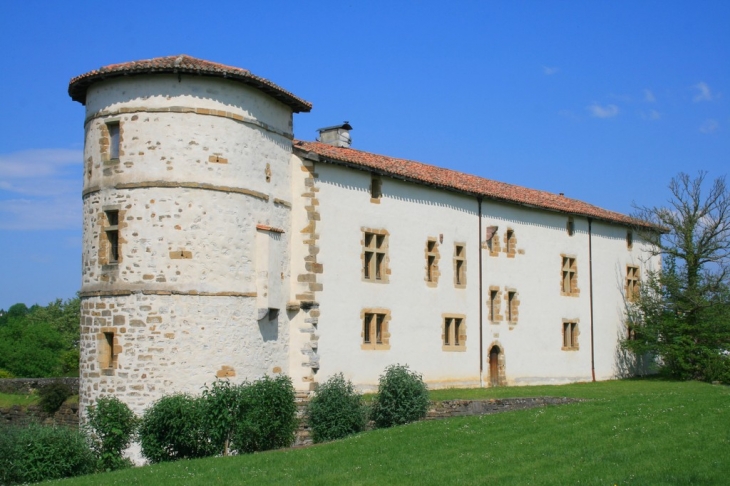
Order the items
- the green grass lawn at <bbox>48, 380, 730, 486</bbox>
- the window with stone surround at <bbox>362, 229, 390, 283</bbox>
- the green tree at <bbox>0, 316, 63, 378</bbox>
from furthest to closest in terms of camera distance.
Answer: the green tree at <bbox>0, 316, 63, 378</bbox>, the window with stone surround at <bbox>362, 229, 390, 283</bbox>, the green grass lawn at <bbox>48, 380, 730, 486</bbox>

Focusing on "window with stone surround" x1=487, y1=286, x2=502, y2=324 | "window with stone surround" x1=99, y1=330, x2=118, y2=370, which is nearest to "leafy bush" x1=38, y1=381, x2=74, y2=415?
"window with stone surround" x1=99, y1=330, x2=118, y2=370

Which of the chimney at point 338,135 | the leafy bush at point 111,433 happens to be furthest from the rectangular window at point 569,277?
the leafy bush at point 111,433

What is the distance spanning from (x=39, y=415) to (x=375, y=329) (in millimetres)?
11726

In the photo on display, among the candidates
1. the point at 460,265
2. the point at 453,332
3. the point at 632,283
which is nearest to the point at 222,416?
the point at 453,332

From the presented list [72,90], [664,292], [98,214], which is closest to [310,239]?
[98,214]

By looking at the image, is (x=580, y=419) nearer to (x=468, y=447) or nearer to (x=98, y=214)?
(x=468, y=447)

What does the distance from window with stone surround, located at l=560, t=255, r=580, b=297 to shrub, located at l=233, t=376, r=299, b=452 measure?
19.6 meters

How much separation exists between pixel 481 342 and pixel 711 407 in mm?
13897

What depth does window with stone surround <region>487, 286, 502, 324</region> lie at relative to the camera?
111 ft

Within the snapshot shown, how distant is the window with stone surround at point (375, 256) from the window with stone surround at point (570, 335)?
39.9 feet

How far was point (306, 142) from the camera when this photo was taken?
28.0 metres

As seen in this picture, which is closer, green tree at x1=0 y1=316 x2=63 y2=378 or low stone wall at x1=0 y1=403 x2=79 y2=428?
low stone wall at x1=0 y1=403 x2=79 y2=428

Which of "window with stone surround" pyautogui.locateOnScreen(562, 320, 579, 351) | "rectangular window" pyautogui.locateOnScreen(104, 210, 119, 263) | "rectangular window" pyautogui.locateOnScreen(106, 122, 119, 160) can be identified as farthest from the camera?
"window with stone surround" pyautogui.locateOnScreen(562, 320, 579, 351)

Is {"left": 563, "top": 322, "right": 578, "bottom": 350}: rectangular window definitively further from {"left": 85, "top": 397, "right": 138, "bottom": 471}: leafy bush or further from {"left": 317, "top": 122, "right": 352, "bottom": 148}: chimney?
{"left": 85, "top": 397, "right": 138, "bottom": 471}: leafy bush
